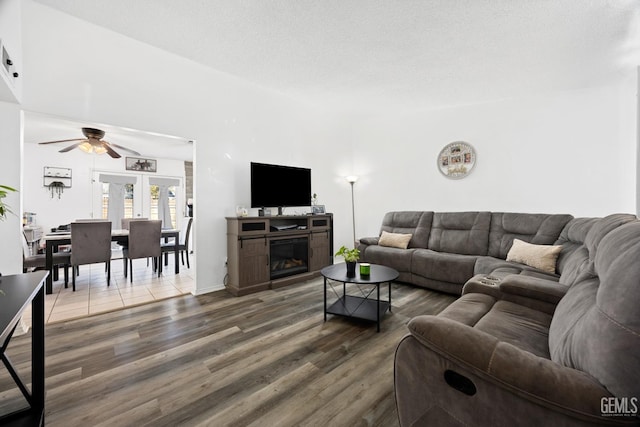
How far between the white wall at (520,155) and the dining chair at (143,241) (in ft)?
12.3

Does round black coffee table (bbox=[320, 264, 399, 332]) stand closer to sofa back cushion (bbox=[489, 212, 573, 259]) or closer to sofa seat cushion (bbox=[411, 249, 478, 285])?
sofa seat cushion (bbox=[411, 249, 478, 285])

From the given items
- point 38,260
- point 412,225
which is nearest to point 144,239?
point 38,260

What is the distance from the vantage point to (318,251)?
13.5 ft

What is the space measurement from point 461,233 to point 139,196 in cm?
708

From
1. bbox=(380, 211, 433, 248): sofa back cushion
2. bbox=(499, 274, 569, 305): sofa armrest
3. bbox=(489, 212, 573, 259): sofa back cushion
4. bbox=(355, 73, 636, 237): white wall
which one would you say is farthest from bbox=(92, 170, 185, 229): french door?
bbox=(499, 274, 569, 305): sofa armrest

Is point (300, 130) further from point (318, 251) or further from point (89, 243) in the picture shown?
point (89, 243)

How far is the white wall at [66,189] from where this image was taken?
5246 mm

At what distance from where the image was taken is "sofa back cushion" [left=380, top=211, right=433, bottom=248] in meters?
3.98

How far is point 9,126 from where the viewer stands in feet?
7.33

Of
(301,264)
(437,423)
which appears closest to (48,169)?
(301,264)

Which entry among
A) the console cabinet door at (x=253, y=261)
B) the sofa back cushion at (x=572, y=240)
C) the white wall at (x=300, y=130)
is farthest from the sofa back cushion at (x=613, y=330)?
the white wall at (x=300, y=130)

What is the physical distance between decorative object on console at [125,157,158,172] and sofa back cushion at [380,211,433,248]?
592 centimetres

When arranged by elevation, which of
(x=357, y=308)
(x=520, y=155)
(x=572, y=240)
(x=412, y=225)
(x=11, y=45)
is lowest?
(x=357, y=308)

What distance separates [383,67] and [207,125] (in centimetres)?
231
